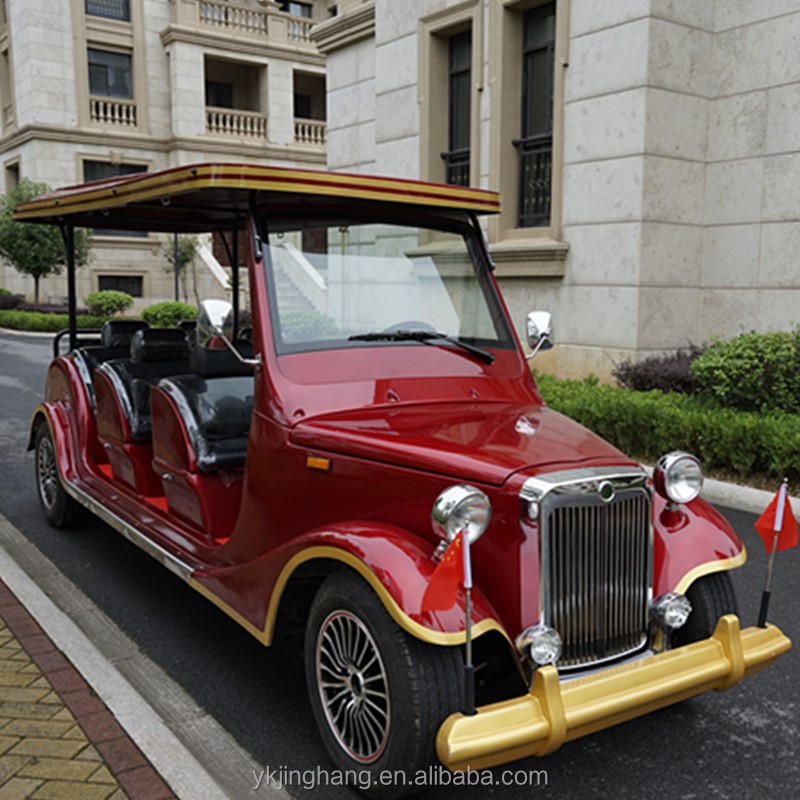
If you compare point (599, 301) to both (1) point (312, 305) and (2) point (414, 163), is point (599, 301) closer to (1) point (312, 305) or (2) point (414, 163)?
(2) point (414, 163)

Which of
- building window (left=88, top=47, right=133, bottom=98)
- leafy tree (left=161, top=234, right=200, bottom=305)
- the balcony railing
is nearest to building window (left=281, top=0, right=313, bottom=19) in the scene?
the balcony railing

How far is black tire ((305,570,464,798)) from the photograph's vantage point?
284 centimetres

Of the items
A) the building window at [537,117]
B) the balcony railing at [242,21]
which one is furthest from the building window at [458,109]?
the balcony railing at [242,21]

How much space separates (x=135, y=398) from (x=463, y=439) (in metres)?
2.79

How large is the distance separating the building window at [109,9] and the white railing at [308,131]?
7.60m

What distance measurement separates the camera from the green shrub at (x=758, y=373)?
7633mm

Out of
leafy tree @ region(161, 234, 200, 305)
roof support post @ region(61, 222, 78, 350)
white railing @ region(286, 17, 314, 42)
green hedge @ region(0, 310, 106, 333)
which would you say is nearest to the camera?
roof support post @ region(61, 222, 78, 350)

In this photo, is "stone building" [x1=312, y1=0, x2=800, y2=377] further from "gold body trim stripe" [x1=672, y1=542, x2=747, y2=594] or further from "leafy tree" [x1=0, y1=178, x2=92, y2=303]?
"leafy tree" [x1=0, y1=178, x2=92, y2=303]

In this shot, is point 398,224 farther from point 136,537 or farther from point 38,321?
point 38,321

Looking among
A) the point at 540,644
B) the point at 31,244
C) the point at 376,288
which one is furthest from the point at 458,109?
the point at 31,244

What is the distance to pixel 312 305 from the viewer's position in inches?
162

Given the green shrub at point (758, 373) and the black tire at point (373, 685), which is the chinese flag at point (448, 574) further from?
the green shrub at point (758, 373)

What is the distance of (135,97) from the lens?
33.4m

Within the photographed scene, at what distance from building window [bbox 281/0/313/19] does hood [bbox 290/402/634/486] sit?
123 ft
